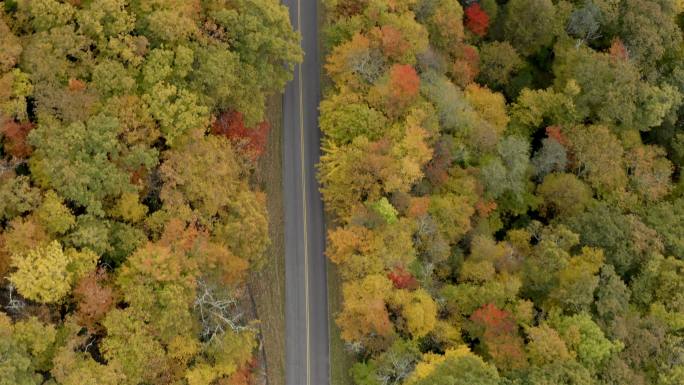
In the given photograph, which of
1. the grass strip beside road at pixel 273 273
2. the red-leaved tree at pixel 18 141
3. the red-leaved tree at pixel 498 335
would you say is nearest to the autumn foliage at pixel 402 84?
the grass strip beside road at pixel 273 273

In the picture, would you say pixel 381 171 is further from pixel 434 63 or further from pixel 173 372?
pixel 173 372

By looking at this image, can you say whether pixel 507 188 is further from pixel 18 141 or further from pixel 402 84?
pixel 18 141

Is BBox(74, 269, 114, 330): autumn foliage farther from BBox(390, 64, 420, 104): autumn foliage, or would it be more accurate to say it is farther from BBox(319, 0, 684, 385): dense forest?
BBox(390, 64, 420, 104): autumn foliage

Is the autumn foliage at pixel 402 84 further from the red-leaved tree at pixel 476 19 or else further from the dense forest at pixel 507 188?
the red-leaved tree at pixel 476 19

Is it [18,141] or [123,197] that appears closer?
[18,141]

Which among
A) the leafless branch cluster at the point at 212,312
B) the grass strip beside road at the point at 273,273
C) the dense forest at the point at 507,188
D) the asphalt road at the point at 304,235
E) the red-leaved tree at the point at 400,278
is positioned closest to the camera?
the leafless branch cluster at the point at 212,312

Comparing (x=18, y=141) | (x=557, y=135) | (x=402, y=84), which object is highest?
(x=402, y=84)

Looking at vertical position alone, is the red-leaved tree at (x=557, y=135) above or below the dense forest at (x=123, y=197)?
above

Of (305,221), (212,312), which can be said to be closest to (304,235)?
(305,221)
